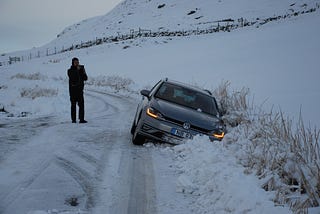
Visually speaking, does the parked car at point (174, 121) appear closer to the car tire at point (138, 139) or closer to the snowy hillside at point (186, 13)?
the car tire at point (138, 139)

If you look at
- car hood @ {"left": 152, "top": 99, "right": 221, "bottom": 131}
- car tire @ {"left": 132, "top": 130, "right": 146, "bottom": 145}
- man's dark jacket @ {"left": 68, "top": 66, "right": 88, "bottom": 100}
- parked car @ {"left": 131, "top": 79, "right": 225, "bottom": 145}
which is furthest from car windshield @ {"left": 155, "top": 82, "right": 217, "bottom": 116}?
man's dark jacket @ {"left": 68, "top": 66, "right": 88, "bottom": 100}

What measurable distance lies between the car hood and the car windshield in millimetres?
296

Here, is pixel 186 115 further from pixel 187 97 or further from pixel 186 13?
pixel 186 13

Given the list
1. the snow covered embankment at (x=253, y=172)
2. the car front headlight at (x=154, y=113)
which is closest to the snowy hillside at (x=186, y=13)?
the car front headlight at (x=154, y=113)

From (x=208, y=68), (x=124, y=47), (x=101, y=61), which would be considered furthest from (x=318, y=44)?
(x=124, y=47)

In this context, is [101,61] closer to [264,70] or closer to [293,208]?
[264,70]

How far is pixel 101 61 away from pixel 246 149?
123ft

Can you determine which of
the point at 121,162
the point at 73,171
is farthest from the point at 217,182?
the point at 73,171

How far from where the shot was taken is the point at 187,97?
908 cm

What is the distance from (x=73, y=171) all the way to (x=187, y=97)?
4.00 meters

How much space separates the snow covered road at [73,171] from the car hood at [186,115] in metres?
0.90

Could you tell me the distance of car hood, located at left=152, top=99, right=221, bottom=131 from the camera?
793 cm

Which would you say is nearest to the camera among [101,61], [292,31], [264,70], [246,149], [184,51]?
[246,149]

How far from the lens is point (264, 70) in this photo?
1905cm
